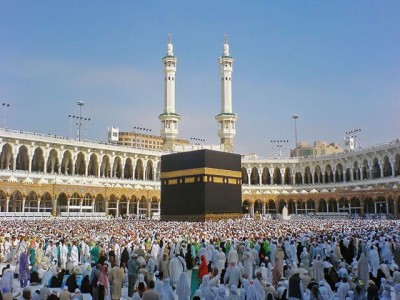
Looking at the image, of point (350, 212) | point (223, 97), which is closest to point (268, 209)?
point (350, 212)

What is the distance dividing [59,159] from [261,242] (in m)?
26.0

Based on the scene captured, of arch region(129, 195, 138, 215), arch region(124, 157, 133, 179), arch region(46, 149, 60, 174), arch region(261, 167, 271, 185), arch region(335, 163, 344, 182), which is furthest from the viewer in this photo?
arch region(261, 167, 271, 185)

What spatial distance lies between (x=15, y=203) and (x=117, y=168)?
38.5 ft

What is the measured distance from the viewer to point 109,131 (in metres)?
52.4

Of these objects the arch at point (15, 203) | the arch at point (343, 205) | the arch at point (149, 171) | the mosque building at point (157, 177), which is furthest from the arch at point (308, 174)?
the arch at point (15, 203)

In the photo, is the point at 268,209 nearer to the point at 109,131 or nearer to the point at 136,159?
the point at 136,159

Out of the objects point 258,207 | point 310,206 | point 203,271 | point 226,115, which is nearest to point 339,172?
→ point 310,206

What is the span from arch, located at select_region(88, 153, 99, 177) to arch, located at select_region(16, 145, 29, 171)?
5.54 meters

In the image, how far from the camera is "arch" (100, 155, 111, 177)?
37406 mm

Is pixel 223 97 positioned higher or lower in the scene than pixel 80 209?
higher

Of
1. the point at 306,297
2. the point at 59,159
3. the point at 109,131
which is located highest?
the point at 109,131

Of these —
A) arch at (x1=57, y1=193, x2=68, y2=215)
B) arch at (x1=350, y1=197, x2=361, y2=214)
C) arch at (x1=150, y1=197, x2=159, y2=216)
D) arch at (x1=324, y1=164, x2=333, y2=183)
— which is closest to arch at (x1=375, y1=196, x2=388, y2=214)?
arch at (x1=350, y1=197, x2=361, y2=214)

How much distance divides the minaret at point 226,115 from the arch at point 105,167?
13.2 metres

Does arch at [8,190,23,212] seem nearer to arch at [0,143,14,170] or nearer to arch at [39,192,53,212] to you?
arch at [39,192,53,212]
